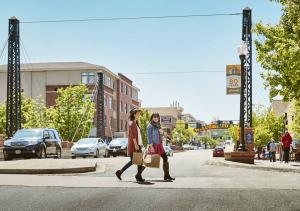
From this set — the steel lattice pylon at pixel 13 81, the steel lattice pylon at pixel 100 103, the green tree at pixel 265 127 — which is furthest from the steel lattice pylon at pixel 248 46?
the green tree at pixel 265 127

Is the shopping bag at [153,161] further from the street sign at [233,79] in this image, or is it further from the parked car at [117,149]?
the parked car at [117,149]

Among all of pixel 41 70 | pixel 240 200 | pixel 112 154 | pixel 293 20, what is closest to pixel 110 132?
pixel 41 70

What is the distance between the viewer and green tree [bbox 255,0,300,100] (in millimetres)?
22656

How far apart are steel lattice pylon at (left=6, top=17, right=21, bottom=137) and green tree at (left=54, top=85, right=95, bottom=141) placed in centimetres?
2663

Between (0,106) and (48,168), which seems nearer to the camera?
(48,168)

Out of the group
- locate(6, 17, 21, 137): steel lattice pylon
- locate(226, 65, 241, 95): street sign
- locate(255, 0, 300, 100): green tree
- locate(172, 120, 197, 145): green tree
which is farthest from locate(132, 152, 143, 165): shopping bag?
locate(172, 120, 197, 145): green tree

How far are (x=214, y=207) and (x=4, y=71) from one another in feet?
254

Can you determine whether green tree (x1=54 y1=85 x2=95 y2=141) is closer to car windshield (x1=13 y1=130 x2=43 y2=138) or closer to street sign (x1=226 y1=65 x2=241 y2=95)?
street sign (x1=226 y1=65 x2=241 y2=95)

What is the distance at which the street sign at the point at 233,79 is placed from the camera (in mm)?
29781

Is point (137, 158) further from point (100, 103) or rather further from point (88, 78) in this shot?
point (88, 78)

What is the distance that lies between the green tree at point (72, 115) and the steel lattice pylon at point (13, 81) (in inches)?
1048

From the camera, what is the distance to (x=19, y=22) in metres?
32.8

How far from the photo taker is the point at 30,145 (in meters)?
22.9

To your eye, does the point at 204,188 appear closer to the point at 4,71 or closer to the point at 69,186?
the point at 69,186
